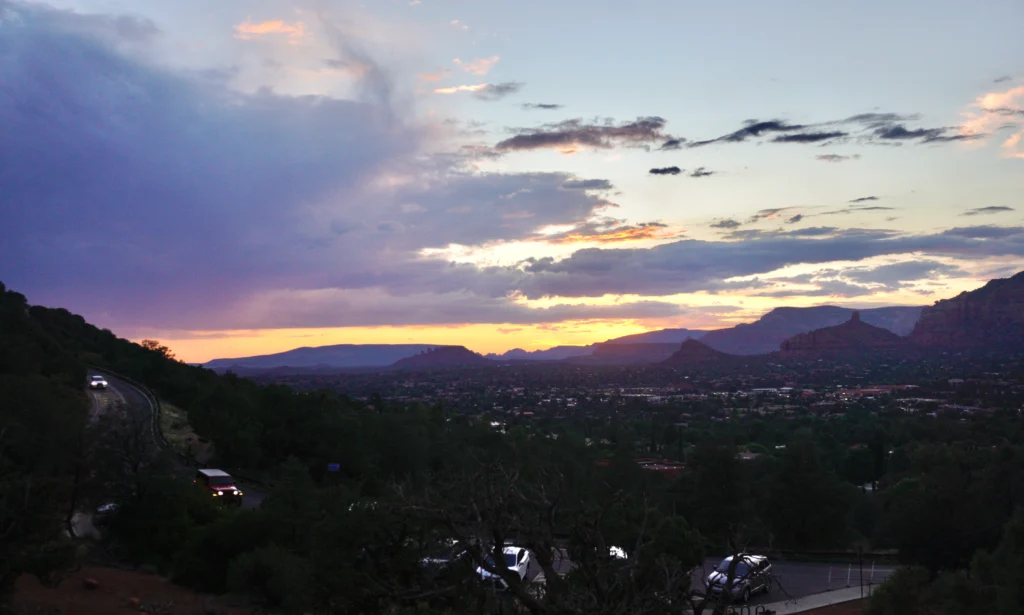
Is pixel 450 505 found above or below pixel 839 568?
above

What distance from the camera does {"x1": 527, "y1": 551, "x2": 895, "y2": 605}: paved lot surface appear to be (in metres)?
22.6

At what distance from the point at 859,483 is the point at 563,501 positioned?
48.4 m

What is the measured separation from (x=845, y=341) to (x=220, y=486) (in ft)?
595

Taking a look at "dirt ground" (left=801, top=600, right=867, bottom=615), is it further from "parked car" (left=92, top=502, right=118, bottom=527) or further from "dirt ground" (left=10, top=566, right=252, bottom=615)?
"parked car" (left=92, top=502, right=118, bottom=527)

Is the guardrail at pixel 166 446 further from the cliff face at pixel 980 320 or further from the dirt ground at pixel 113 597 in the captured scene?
the cliff face at pixel 980 320

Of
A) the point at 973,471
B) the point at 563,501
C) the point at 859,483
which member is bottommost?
the point at 859,483

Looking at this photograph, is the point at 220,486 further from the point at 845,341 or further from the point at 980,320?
the point at 845,341

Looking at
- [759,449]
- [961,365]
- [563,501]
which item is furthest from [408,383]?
[563,501]

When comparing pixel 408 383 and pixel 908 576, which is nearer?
pixel 908 576

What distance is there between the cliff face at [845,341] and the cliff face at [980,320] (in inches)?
259

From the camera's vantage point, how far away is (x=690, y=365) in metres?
196

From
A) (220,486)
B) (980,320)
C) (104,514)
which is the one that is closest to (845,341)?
(980,320)

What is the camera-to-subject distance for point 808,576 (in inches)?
1013

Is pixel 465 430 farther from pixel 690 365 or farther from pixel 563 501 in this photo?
pixel 690 365
